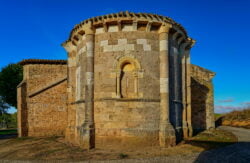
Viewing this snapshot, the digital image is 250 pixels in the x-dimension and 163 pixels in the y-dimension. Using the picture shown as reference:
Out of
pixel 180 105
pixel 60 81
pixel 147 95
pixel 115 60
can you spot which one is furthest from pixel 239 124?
pixel 60 81

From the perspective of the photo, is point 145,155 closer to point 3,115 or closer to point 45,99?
point 45,99

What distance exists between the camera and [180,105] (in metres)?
11.0

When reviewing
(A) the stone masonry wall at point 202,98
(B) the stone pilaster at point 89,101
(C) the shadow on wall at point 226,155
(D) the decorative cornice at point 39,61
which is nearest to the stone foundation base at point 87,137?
(B) the stone pilaster at point 89,101

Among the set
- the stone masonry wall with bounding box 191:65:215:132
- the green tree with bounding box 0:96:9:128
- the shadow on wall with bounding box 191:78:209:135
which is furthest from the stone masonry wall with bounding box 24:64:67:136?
the green tree with bounding box 0:96:9:128

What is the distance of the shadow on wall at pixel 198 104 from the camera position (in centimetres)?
1551

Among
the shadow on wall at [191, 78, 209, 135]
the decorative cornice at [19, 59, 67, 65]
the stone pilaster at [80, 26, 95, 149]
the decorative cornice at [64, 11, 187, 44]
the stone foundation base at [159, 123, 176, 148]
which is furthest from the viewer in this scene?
the shadow on wall at [191, 78, 209, 135]

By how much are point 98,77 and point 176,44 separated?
16.4 feet

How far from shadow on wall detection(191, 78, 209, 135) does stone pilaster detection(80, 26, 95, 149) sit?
965 cm

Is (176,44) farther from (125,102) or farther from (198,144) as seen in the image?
(198,144)

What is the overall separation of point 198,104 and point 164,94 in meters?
7.90

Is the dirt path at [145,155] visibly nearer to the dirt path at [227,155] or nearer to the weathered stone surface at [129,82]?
the dirt path at [227,155]

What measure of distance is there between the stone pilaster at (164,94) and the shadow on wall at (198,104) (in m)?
7.34

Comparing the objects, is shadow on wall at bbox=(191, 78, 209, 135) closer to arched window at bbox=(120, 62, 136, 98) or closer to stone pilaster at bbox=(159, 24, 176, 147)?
stone pilaster at bbox=(159, 24, 176, 147)

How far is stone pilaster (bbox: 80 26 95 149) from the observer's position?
9055 mm
